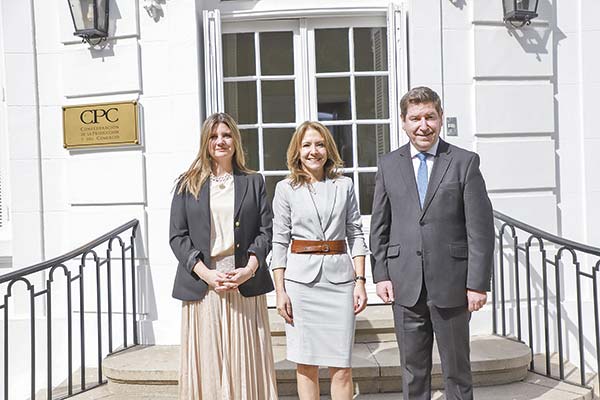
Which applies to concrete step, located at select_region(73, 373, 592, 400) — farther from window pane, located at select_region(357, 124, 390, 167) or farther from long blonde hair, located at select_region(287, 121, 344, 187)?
window pane, located at select_region(357, 124, 390, 167)

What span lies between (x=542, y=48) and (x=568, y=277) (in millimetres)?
1938

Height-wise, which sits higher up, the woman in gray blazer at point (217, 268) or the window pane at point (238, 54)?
the window pane at point (238, 54)

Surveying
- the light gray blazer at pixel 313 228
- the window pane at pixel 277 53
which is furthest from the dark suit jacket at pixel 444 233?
the window pane at pixel 277 53

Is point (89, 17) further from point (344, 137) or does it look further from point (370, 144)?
point (370, 144)

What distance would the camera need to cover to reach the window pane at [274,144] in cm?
529

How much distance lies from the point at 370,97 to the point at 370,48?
16.7 inches

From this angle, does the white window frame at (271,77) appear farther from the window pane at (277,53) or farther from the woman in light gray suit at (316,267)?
the woman in light gray suit at (316,267)

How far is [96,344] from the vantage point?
4.97 metres

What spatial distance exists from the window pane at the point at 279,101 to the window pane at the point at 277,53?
11cm

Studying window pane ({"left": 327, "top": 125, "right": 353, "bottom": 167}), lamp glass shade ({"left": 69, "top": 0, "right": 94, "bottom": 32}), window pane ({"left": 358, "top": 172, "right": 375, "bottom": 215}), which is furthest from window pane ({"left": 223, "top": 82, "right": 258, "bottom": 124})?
lamp glass shade ({"left": 69, "top": 0, "right": 94, "bottom": 32})

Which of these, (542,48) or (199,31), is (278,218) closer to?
(199,31)

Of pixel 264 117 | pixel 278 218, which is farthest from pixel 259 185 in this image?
pixel 264 117

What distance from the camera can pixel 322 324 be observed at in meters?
3.20

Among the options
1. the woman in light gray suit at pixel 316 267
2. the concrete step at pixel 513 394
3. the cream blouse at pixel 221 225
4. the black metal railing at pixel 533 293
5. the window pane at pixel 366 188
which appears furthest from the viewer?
the window pane at pixel 366 188
